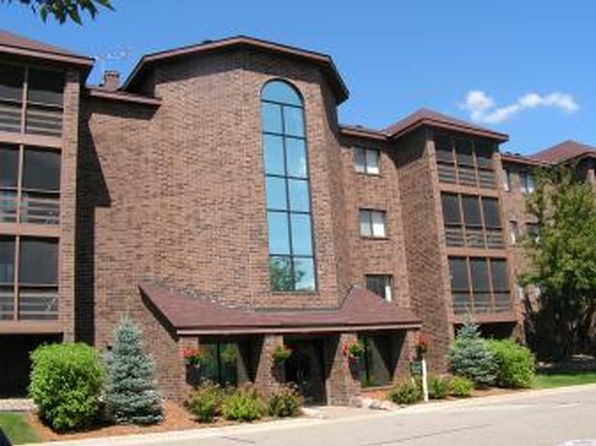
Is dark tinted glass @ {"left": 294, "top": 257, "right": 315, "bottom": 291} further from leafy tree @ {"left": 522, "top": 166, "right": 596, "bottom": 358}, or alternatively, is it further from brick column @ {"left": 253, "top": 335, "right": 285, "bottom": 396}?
leafy tree @ {"left": 522, "top": 166, "right": 596, "bottom": 358}

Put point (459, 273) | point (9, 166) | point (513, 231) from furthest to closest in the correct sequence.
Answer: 1. point (513, 231)
2. point (459, 273)
3. point (9, 166)

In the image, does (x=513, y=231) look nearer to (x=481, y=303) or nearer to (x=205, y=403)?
(x=481, y=303)

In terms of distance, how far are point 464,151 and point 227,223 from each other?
46.5 ft

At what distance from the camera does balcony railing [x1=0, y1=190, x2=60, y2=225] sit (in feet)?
79.3

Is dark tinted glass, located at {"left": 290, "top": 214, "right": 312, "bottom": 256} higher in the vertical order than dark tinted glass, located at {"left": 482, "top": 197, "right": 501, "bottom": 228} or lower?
lower

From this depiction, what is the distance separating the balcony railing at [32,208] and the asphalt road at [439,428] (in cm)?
908

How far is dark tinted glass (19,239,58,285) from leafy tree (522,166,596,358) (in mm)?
21862

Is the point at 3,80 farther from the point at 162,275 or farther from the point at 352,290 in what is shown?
the point at 352,290

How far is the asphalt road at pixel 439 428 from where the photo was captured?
15.7 m

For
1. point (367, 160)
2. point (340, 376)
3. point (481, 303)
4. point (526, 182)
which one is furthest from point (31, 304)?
point (526, 182)

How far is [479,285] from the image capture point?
118 feet

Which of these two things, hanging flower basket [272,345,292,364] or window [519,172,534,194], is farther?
window [519,172,534,194]

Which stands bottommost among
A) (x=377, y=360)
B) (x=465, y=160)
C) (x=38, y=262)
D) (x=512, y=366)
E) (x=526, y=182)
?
(x=512, y=366)

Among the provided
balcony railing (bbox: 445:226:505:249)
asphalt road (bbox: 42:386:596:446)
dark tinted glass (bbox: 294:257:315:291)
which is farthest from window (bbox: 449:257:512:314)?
asphalt road (bbox: 42:386:596:446)
